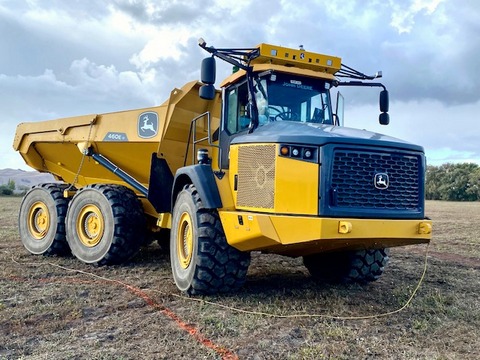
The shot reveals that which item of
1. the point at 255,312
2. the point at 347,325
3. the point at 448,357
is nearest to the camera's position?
the point at 448,357

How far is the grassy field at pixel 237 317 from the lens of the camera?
12.4 ft

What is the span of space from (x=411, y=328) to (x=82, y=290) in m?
3.65

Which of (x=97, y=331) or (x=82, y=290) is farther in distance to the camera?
(x=82, y=290)

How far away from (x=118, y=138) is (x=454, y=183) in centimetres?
4093

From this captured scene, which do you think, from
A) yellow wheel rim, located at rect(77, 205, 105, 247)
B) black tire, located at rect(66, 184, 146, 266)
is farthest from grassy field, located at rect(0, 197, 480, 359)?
yellow wheel rim, located at rect(77, 205, 105, 247)

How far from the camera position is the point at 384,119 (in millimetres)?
6777

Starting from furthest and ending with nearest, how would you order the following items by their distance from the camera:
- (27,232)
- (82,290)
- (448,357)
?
(27,232)
(82,290)
(448,357)

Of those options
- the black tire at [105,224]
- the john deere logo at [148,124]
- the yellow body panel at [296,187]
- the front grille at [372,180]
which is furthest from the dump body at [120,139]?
the front grille at [372,180]

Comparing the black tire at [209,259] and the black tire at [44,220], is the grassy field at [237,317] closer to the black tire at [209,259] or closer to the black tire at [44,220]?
the black tire at [209,259]

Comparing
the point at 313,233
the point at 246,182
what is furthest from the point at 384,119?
the point at 313,233

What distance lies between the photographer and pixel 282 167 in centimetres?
464

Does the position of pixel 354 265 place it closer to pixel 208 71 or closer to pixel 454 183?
pixel 208 71

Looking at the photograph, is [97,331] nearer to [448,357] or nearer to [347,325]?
[347,325]

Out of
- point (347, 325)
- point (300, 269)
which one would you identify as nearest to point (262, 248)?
point (347, 325)
